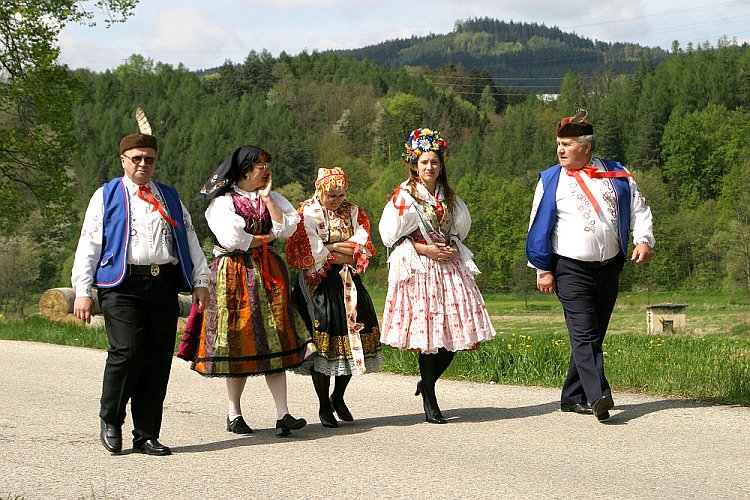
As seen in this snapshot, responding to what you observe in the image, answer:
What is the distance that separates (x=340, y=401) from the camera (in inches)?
289

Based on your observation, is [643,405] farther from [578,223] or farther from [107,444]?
[107,444]

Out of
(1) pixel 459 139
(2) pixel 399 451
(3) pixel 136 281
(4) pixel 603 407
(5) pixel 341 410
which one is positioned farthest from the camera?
(1) pixel 459 139

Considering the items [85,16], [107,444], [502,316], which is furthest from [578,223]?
[502,316]

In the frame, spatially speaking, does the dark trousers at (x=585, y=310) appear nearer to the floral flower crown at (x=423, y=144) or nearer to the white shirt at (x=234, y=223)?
the floral flower crown at (x=423, y=144)

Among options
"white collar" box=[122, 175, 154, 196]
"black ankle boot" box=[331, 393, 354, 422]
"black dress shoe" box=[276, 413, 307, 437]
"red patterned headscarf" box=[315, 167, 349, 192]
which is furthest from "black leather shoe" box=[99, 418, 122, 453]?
"red patterned headscarf" box=[315, 167, 349, 192]

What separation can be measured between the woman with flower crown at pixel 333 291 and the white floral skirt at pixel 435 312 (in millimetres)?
184

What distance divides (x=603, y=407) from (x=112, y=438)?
296cm

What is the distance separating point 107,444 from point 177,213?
54.8 inches

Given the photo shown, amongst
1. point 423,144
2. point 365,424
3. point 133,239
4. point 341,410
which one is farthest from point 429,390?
point 133,239

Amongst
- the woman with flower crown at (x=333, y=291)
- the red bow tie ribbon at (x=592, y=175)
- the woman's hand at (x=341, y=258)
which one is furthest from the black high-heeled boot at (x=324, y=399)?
the red bow tie ribbon at (x=592, y=175)

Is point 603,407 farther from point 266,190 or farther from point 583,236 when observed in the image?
point 266,190

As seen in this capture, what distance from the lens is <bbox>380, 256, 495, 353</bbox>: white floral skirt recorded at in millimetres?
7254

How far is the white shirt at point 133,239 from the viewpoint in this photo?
611cm

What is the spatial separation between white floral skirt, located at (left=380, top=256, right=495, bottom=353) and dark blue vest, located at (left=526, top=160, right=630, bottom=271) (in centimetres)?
49
